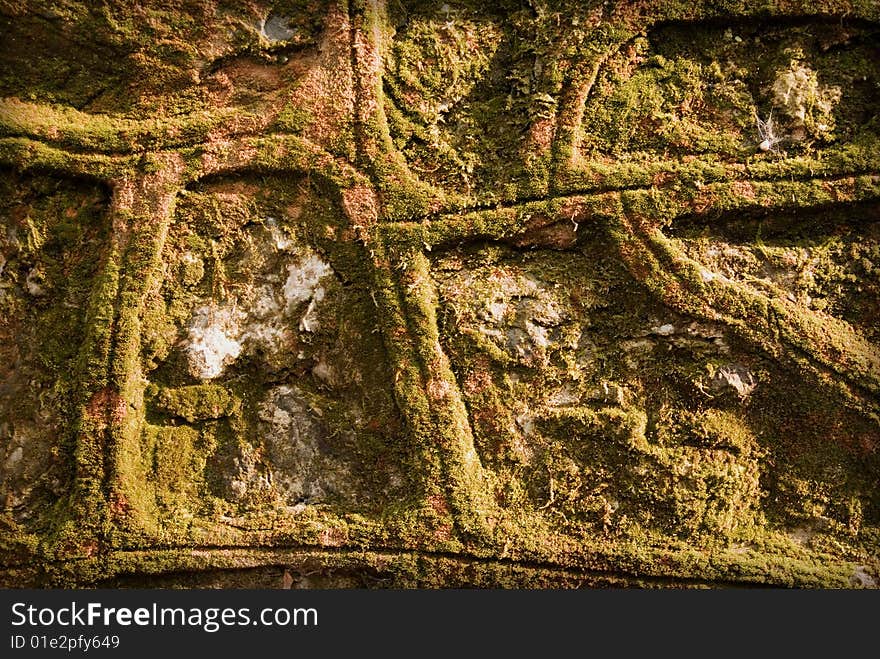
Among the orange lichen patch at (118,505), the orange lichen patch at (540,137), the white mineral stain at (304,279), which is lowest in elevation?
the orange lichen patch at (118,505)

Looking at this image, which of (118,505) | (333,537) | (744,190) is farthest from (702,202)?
(118,505)

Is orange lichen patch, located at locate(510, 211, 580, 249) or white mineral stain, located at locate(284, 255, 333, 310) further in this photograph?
white mineral stain, located at locate(284, 255, 333, 310)

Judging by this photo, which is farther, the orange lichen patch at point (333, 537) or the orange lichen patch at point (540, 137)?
the orange lichen patch at point (540, 137)

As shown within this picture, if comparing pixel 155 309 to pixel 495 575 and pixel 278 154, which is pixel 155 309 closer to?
pixel 278 154

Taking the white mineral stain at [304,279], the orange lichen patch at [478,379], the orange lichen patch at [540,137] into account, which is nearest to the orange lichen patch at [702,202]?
the orange lichen patch at [540,137]

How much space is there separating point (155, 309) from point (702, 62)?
11.2ft

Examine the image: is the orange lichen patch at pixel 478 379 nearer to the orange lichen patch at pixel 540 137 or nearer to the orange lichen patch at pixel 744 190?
the orange lichen patch at pixel 540 137

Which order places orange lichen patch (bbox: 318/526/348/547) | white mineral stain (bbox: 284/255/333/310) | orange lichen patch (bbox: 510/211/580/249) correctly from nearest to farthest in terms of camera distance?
orange lichen patch (bbox: 318/526/348/547) → orange lichen patch (bbox: 510/211/580/249) → white mineral stain (bbox: 284/255/333/310)

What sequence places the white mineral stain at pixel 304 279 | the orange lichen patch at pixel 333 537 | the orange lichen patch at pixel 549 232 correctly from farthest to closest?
the white mineral stain at pixel 304 279 → the orange lichen patch at pixel 549 232 → the orange lichen patch at pixel 333 537

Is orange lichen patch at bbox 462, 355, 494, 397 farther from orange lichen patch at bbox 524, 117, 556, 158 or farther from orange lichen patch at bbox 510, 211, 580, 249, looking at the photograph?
orange lichen patch at bbox 524, 117, 556, 158

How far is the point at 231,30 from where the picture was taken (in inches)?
167

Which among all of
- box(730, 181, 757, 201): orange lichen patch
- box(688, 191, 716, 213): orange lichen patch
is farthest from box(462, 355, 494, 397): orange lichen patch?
box(730, 181, 757, 201): orange lichen patch

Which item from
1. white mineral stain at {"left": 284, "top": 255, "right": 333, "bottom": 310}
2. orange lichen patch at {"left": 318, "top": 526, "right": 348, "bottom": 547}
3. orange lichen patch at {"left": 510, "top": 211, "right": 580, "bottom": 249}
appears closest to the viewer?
orange lichen patch at {"left": 318, "top": 526, "right": 348, "bottom": 547}

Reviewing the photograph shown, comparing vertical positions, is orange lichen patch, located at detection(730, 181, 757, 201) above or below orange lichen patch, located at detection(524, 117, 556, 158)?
below
